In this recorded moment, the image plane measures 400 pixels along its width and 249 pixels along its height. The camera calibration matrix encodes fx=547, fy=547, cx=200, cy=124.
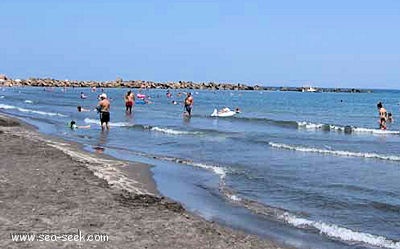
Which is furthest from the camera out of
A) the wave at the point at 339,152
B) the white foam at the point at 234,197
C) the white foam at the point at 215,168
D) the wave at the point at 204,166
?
the wave at the point at 339,152

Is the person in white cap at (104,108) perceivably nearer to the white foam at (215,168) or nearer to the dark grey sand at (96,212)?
the white foam at (215,168)

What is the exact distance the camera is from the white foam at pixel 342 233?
7867 millimetres

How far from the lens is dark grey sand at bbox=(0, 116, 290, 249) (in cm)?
688

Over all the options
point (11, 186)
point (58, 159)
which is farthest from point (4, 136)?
point (11, 186)

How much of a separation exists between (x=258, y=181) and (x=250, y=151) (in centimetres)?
650

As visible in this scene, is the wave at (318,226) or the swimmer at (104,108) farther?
the swimmer at (104,108)

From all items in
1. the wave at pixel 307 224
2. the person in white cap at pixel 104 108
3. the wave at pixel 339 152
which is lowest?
the wave at pixel 339 152

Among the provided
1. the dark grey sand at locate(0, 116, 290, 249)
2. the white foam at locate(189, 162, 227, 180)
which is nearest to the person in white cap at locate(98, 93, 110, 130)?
the white foam at locate(189, 162, 227, 180)

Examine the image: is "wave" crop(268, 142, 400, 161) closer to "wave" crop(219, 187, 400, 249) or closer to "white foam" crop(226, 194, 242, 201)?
"white foam" crop(226, 194, 242, 201)

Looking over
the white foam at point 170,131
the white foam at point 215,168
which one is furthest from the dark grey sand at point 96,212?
the white foam at point 170,131

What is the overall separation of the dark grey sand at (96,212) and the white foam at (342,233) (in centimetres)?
129

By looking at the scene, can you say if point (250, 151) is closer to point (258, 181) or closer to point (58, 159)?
point (258, 181)

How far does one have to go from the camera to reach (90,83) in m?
155

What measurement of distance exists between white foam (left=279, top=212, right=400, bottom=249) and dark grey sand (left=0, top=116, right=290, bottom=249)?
1.29 metres
